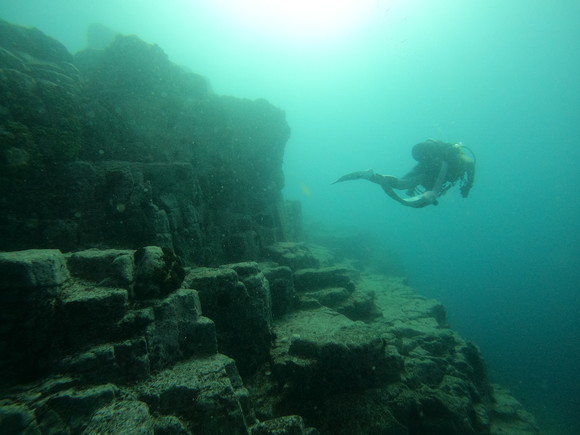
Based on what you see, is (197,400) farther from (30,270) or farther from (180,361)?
(30,270)

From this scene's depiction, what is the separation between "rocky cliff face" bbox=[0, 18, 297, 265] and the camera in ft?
35.5

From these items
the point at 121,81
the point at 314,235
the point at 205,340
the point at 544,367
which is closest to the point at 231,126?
the point at 121,81

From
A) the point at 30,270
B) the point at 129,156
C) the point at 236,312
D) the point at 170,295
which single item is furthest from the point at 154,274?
the point at 129,156

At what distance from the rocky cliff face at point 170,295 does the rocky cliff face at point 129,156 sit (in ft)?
0.27

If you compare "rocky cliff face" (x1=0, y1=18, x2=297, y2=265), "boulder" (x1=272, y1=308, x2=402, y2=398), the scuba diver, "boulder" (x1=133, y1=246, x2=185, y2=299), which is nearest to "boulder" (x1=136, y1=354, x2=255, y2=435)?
"boulder" (x1=133, y1=246, x2=185, y2=299)

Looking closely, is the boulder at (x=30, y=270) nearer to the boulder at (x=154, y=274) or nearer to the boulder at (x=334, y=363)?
the boulder at (x=154, y=274)

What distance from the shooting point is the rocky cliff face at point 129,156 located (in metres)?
10.8

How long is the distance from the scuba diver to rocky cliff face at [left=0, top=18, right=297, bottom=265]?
26.2 ft

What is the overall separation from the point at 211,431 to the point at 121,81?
22162 millimetres

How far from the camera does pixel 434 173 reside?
1412cm

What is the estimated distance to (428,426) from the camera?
897cm

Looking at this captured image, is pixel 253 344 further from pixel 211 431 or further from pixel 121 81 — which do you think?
pixel 121 81

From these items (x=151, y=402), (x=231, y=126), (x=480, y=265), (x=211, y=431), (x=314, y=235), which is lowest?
(x=480, y=265)

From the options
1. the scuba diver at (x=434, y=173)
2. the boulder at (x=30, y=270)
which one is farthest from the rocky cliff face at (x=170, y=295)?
the scuba diver at (x=434, y=173)
